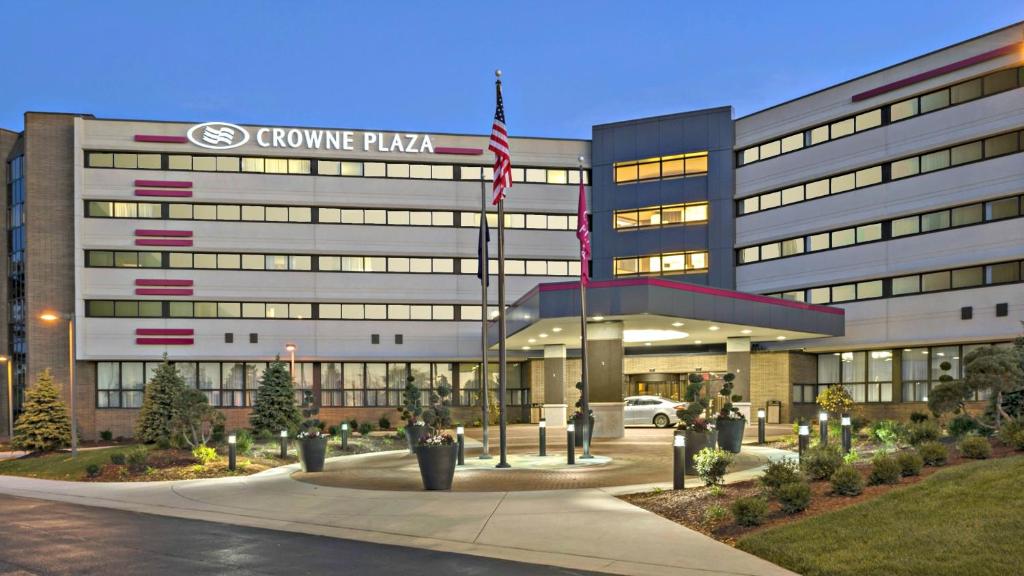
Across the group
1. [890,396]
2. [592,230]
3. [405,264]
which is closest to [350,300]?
[405,264]

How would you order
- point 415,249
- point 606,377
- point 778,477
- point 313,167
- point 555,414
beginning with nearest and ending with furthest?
1. point 778,477
2. point 606,377
3. point 555,414
4. point 313,167
5. point 415,249

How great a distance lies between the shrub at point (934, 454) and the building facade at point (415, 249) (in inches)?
1185

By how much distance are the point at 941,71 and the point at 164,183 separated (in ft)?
139

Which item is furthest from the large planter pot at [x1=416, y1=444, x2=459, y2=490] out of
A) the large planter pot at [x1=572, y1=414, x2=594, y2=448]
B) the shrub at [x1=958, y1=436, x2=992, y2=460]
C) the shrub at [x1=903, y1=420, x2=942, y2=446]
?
the shrub at [x1=903, y1=420, x2=942, y2=446]

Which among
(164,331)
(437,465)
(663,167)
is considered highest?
(663,167)

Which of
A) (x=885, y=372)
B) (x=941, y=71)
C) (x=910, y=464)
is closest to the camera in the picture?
(x=910, y=464)

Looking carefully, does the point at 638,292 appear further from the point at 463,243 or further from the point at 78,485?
the point at 463,243

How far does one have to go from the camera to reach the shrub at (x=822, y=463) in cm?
1478

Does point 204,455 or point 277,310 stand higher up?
point 277,310

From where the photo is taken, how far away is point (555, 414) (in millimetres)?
50562

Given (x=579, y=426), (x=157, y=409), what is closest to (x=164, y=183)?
(x=157, y=409)

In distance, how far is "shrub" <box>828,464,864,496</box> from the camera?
13.5 meters

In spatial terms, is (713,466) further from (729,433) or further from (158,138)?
(158,138)

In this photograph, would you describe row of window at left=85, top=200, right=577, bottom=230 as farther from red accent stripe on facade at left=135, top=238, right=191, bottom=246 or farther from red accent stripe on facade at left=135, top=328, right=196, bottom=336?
red accent stripe on facade at left=135, top=328, right=196, bottom=336
